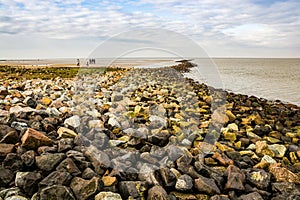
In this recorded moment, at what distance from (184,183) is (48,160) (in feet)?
4.31

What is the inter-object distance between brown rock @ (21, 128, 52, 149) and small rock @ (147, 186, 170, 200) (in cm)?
125

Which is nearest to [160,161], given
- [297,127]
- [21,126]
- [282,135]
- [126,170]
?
[126,170]

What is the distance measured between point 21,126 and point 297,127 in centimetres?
531

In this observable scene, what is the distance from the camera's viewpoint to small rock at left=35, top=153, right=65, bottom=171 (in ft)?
8.77

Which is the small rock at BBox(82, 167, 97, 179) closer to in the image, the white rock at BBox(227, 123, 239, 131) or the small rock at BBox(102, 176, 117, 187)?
the small rock at BBox(102, 176, 117, 187)

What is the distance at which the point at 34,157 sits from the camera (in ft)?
9.10

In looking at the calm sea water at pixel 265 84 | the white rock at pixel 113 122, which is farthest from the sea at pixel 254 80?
the white rock at pixel 113 122

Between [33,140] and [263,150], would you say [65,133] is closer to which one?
[33,140]

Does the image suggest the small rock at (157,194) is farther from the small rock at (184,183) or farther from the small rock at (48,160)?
the small rock at (48,160)

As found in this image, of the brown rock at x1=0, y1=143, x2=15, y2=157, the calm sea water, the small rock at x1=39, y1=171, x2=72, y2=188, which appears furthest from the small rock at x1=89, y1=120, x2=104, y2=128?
the calm sea water

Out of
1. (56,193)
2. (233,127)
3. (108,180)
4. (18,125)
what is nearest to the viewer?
(56,193)

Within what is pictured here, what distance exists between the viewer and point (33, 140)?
301 centimetres

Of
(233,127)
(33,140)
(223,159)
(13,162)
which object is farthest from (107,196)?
(233,127)

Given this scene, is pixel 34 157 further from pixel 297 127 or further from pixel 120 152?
pixel 297 127
